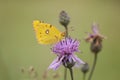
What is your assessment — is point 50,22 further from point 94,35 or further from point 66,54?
point 66,54

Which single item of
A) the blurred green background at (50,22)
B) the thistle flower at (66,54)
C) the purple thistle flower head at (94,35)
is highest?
the purple thistle flower head at (94,35)

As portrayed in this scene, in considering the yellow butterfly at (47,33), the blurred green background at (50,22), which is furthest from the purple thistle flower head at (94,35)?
the blurred green background at (50,22)

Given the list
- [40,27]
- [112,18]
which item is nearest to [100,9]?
[112,18]

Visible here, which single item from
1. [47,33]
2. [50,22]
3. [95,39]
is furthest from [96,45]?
[50,22]

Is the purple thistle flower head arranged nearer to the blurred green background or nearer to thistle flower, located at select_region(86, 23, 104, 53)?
thistle flower, located at select_region(86, 23, 104, 53)

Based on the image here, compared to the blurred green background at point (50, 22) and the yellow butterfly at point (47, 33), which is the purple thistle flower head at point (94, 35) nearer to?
the yellow butterfly at point (47, 33)

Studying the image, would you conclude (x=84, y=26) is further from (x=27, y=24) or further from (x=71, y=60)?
(x=71, y=60)
